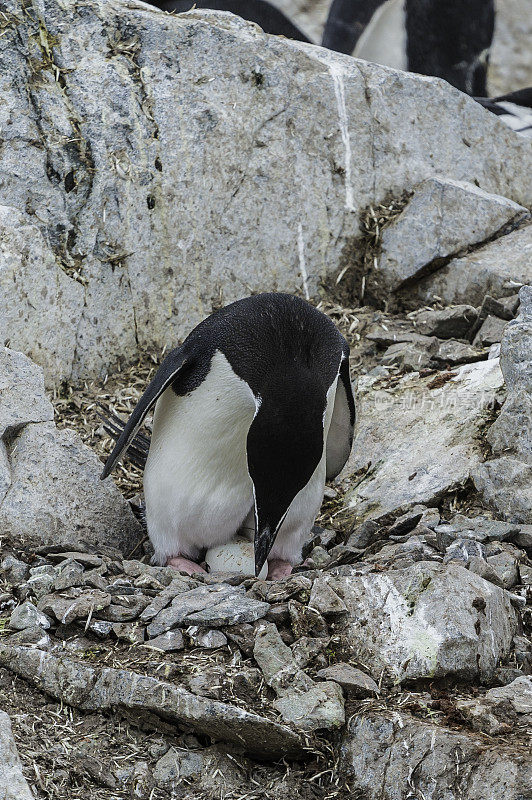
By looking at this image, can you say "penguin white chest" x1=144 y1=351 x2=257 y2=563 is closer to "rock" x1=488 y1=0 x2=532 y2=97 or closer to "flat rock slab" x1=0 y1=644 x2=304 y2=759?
"flat rock slab" x1=0 y1=644 x2=304 y2=759

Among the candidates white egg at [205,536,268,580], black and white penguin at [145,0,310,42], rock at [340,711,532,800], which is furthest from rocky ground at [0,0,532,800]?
black and white penguin at [145,0,310,42]

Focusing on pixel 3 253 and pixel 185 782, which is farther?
pixel 3 253

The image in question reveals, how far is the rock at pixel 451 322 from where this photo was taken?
4.73m

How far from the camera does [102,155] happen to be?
4.48 meters

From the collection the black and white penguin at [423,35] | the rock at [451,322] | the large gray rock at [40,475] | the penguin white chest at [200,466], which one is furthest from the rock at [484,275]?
the black and white penguin at [423,35]

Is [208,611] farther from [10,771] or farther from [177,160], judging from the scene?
[177,160]

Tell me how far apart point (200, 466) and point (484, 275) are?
209cm

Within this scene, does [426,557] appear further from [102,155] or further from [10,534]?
[102,155]

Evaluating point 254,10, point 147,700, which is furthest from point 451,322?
point 254,10

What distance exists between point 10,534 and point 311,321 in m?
1.28

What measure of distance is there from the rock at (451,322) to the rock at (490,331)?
116 millimetres

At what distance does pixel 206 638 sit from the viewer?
8.49ft

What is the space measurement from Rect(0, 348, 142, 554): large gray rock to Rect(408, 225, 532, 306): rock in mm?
2212

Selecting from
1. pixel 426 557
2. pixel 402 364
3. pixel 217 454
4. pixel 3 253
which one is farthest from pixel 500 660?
pixel 3 253
